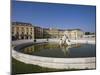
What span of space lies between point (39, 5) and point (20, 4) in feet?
1.06

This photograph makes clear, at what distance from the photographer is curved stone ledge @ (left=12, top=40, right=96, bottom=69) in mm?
3175

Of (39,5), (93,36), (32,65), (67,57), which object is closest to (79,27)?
(93,36)

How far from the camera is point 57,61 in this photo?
3.37m

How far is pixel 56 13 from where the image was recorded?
3.40m

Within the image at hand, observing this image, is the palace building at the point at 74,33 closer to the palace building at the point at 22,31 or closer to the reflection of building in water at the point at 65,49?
the reflection of building in water at the point at 65,49

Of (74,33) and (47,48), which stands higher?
(74,33)

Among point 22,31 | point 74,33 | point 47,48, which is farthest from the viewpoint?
point 74,33

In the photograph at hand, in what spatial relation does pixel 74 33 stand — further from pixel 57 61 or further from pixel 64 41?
pixel 57 61

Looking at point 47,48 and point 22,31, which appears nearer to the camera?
point 22,31

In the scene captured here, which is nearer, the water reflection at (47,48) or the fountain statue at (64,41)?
the water reflection at (47,48)

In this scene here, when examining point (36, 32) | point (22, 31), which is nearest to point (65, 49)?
point (36, 32)

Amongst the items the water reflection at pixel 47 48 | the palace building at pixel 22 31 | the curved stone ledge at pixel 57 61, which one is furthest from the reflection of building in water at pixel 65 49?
the palace building at pixel 22 31

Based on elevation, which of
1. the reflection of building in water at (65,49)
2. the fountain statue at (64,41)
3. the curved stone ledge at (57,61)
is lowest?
the curved stone ledge at (57,61)

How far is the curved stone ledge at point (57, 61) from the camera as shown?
3.18 m
